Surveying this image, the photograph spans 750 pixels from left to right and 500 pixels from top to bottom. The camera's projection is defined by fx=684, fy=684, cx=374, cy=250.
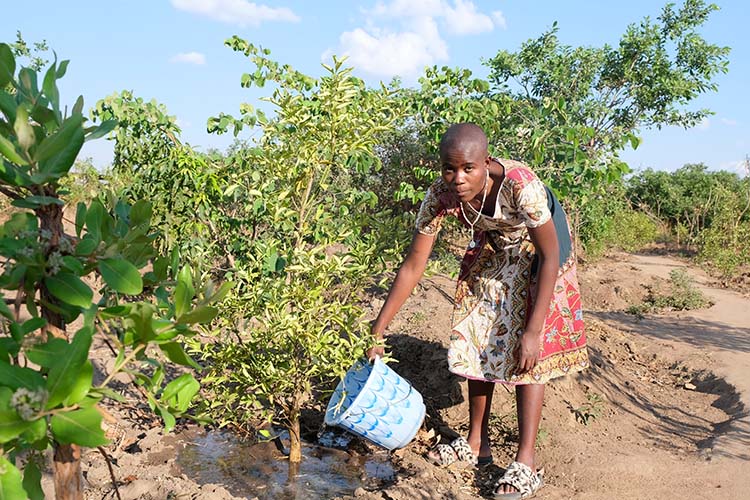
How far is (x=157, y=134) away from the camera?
3.88 metres

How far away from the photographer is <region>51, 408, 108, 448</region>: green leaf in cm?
96

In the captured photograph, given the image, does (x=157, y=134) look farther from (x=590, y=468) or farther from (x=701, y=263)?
(x=701, y=263)

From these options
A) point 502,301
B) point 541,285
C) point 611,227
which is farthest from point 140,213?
point 611,227

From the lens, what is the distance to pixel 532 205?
3025 millimetres

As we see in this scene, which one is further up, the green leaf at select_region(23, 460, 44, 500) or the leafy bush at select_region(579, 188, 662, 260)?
the leafy bush at select_region(579, 188, 662, 260)

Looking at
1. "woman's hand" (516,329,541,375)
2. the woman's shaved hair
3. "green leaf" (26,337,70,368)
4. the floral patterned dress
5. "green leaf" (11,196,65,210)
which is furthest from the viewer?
the floral patterned dress

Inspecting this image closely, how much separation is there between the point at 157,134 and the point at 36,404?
10.3 feet

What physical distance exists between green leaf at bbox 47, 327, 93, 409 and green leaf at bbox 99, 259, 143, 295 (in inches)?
7.5

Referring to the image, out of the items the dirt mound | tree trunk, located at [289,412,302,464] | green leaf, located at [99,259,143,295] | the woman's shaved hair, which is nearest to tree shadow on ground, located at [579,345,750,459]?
the dirt mound

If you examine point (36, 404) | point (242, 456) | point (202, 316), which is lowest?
point (242, 456)

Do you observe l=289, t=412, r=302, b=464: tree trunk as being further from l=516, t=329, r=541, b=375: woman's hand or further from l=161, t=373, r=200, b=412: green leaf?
l=161, t=373, r=200, b=412: green leaf

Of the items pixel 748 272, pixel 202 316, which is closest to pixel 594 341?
pixel 202 316

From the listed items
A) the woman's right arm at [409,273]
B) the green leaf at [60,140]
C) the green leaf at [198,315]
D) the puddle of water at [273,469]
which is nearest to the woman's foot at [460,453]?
the puddle of water at [273,469]

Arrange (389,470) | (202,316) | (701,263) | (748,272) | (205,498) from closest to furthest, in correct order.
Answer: (202,316) → (205,498) → (389,470) → (748,272) → (701,263)
